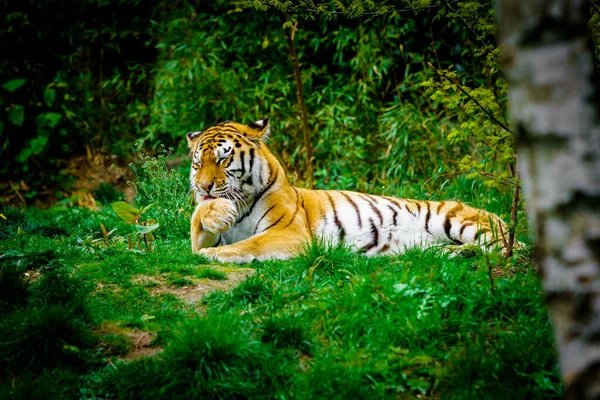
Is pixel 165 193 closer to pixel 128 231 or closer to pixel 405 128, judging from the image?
pixel 128 231

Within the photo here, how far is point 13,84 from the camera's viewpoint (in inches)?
361

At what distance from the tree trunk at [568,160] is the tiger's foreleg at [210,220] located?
10.5 feet

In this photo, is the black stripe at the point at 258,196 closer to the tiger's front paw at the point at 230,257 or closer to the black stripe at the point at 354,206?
the tiger's front paw at the point at 230,257

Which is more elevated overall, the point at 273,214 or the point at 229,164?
the point at 229,164

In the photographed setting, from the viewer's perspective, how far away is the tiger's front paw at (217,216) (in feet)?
15.2

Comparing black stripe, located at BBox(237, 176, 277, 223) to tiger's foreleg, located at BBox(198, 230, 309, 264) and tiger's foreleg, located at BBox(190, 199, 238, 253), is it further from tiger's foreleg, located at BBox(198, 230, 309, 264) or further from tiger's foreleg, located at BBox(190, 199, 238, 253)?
tiger's foreleg, located at BBox(198, 230, 309, 264)

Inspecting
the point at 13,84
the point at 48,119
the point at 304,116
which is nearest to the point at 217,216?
the point at 304,116

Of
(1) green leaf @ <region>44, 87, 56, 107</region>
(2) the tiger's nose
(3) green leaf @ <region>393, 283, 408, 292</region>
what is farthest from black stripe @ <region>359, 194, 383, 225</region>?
(1) green leaf @ <region>44, 87, 56, 107</region>

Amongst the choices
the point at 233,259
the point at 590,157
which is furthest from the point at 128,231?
the point at 590,157

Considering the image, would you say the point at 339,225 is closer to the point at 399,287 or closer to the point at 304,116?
the point at 399,287

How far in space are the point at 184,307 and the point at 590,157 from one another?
100 inches

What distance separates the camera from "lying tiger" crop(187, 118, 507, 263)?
4.68 metres

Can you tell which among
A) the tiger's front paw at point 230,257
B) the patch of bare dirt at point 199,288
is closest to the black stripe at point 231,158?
the tiger's front paw at point 230,257

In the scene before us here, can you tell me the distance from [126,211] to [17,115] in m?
5.47
